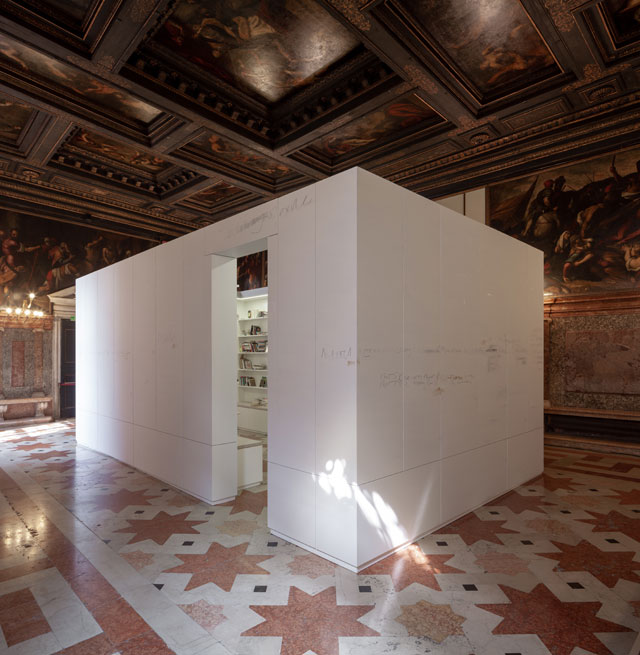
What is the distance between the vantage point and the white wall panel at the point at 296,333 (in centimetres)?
389

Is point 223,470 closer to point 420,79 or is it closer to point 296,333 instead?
point 296,333

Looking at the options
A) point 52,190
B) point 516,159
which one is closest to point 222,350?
point 516,159

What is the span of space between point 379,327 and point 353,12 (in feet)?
12.8

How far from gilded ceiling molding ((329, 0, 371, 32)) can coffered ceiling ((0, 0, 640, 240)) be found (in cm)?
1

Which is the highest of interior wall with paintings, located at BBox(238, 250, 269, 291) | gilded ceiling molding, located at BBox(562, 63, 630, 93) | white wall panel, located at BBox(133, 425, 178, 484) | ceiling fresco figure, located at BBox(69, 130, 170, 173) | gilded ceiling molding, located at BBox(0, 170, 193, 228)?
ceiling fresco figure, located at BBox(69, 130, 170, 173)

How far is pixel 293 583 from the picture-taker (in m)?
3.29

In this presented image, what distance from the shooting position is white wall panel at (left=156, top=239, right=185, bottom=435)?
5.64 metres

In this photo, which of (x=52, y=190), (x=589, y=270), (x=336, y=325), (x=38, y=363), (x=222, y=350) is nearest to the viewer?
(x=336, y=325)

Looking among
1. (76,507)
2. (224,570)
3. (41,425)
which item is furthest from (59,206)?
(224,570)

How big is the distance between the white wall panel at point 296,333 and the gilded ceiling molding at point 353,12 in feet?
8.64

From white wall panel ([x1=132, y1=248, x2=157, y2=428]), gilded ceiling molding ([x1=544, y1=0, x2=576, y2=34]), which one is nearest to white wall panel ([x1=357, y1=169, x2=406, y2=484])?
gilded ceiling molding ([x1=544, y1=0, x2=576, y2=34])

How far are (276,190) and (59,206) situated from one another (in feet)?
17.8

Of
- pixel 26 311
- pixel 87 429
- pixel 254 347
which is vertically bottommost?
pixel 87 429

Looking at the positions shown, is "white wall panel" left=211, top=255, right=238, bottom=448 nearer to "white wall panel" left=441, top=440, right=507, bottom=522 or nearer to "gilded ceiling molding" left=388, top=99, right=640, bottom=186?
"white wall panel" left=441, top=440, right=507, bottom=522
